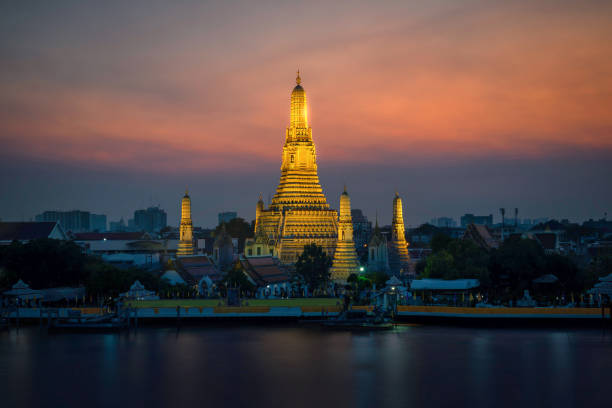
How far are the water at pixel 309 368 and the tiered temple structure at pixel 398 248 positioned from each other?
34.8 meters

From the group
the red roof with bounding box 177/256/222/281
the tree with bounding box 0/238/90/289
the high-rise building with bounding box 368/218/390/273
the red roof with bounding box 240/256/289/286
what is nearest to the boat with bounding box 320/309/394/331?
the red roof with bounding box 240/256/289/286

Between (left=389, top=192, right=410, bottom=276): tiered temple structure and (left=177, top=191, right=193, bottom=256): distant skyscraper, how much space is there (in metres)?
19.3

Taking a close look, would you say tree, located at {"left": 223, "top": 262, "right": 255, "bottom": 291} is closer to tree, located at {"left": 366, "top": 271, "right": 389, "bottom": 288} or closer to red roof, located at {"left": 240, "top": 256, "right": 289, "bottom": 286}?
red roof, located at {"left": 240, "top": 256, "right": 289, "bottom": 286}

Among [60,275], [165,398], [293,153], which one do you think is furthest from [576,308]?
[293,153]

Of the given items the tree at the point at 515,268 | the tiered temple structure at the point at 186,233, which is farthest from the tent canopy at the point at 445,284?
the tiered temple structure at the point at 186,233

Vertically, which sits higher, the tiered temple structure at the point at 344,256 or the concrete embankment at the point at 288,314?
the tiered temple structure at the point at 344,256

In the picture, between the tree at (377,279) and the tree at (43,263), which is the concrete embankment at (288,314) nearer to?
the tree at (43,263)

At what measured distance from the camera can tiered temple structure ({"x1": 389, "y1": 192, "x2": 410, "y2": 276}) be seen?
79.0 m

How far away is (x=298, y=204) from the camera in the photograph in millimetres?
76062

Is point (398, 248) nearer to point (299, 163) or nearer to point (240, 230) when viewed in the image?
point (299, 163)

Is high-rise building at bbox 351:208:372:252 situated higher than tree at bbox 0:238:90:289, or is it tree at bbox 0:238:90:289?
high-rise building at bbox 351:208:372:252

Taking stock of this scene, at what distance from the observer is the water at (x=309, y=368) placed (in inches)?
1098

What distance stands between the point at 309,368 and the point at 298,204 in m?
43.5

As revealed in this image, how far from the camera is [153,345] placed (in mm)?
39344
